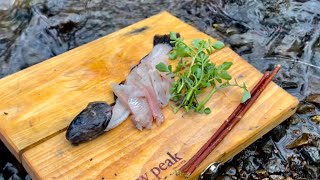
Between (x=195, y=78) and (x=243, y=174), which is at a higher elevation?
(x=195, y=78)

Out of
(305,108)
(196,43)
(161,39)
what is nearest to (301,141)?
(305,108)

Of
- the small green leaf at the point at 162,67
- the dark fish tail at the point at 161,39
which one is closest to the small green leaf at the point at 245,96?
the small green leaf at the point at 162,67

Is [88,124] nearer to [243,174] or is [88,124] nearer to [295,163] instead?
[243,174]

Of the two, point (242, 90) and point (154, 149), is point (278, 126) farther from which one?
point (154, 149)

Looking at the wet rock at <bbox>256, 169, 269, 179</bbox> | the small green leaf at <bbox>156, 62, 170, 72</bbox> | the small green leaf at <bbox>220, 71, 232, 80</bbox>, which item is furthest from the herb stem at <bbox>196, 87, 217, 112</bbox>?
the wet rock at <bbox>256, 169, 269, 179</bbox>

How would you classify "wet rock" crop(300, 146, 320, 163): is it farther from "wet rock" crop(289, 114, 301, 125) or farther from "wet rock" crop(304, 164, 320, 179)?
"wet rock" crop(289, 114, 301, 125)

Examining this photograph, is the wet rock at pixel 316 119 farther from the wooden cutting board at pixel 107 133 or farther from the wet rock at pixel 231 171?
the wet rock at pixel 231 171
